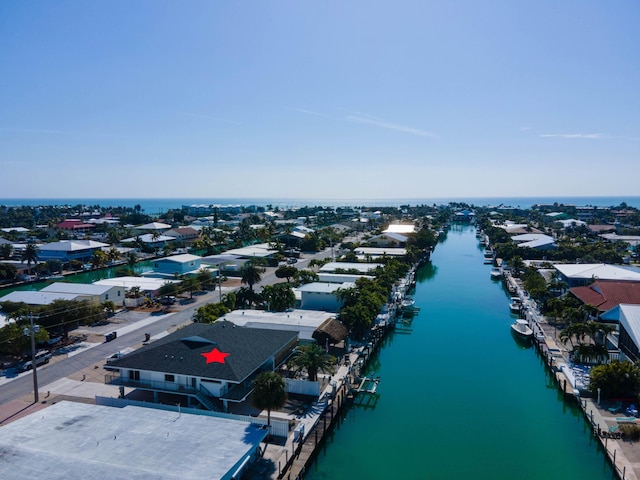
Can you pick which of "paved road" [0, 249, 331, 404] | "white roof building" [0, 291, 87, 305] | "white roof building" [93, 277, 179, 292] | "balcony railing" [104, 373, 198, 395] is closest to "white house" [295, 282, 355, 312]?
"paved road" [0, 249, 331, 404]

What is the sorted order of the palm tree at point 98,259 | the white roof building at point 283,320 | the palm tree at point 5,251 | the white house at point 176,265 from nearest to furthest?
1. the white roof building at point 283,320
2. the white house at point 176,265
3. the palm tree at point 98,259
4. the palm tree at point 5,251

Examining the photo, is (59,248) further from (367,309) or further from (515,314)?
(515,314)

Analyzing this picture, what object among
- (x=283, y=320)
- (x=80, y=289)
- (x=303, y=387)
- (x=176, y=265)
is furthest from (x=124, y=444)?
(x=176, y=265)

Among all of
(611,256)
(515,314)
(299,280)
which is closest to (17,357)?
(299,280)

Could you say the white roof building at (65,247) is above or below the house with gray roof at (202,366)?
above

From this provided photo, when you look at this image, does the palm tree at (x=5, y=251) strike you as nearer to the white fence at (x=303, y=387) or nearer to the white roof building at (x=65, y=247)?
the white roof building at (x=65, y=247)

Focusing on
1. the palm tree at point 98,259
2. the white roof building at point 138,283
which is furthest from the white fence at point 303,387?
the palm tree at point 98,259
